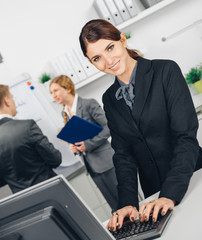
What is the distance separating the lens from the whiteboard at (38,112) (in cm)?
288

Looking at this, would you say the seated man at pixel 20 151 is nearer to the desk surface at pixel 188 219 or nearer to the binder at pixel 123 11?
the desk surface at pixel 188 219

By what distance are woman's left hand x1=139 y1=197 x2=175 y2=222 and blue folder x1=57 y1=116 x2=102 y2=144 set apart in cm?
107

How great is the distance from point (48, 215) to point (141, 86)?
0.72 metres

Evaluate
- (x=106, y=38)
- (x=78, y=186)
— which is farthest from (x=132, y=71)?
(x=78, y=186)

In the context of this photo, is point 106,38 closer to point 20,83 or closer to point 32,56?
point 20,83

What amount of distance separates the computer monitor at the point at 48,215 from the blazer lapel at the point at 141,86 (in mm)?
597

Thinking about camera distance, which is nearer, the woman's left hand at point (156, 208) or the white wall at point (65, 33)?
the woman's left hand at point (156, 208)

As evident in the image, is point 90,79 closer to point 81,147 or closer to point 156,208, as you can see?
point 81,147

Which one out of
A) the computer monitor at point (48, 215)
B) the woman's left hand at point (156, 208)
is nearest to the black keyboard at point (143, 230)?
the woman's left hand at point (156, 208)

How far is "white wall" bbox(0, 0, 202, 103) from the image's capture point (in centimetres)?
296

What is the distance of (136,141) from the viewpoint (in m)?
1.22

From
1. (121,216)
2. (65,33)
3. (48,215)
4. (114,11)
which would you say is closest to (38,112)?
(65,33)

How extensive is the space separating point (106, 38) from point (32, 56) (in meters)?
2.14

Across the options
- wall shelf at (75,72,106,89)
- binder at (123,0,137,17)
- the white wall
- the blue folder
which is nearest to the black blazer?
the blue folder
